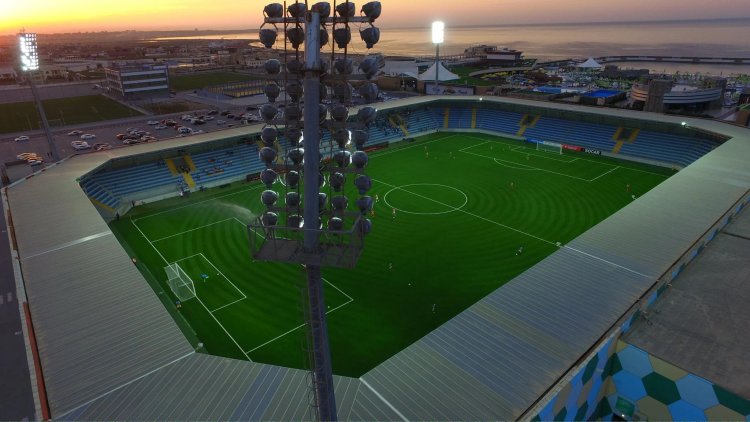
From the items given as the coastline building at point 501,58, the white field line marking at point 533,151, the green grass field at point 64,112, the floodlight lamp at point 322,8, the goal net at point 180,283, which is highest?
the coastline building at point 501,58

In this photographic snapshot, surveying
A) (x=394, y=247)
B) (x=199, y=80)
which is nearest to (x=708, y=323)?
(x=394, y=247)

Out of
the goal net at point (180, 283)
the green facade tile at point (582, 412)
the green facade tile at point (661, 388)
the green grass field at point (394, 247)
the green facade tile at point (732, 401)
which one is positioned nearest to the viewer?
the green facade tile at point (732, 401)

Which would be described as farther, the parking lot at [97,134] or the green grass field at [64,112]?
the green grass field at [64,112]

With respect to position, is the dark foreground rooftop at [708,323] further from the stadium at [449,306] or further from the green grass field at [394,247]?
the green grass field at [394,247]

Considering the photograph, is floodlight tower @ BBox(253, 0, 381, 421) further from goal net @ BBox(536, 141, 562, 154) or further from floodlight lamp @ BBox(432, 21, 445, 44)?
floodlight lamp @ BBox(432, 21, 445, 44)

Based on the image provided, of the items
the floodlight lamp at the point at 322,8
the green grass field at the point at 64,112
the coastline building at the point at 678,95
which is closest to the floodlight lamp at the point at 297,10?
the floodlight lamp at the point at 322,8

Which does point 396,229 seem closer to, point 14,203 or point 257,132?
point 257,132

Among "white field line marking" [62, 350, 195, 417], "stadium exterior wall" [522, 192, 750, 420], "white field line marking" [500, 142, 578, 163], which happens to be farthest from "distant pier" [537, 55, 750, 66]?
"white field line marking" [62, 350, 195, 417]

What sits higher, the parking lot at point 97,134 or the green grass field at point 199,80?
the green grass field at point 199,80
